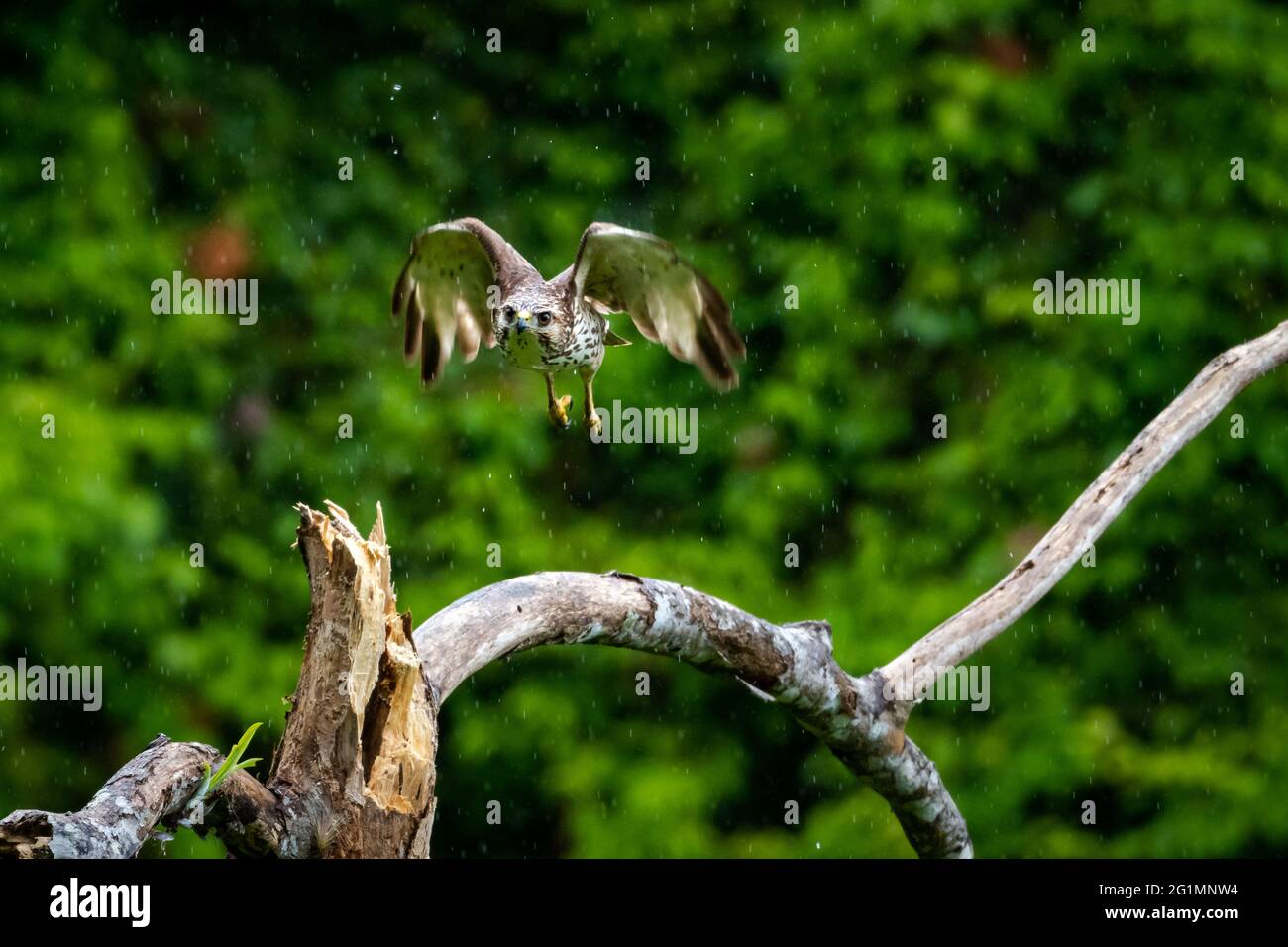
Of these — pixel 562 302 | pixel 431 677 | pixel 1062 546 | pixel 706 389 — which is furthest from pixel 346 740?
pixel 706 389

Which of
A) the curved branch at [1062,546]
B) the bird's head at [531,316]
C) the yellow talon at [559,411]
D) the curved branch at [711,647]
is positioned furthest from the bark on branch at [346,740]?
the yellow talon at [559,411]

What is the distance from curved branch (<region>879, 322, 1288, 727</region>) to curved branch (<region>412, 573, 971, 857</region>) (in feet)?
0.34

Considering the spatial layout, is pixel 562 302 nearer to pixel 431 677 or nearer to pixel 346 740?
pixel 431 677

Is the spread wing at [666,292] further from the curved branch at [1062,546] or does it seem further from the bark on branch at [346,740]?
the bark on branch at [346,740]

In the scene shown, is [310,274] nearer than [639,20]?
Yes

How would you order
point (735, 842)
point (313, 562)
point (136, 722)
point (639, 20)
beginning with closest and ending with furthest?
point (313, 562)
point (136, 722)
point (735, 842)
point (639, 20)

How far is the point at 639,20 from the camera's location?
6973 mm

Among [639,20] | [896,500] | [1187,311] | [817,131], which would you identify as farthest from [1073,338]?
[639,20]

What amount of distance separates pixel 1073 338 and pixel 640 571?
1.92 metres

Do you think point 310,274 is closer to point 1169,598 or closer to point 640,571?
point 640,571

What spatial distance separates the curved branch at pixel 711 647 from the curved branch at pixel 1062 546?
10cm

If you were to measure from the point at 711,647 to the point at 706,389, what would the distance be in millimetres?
3700

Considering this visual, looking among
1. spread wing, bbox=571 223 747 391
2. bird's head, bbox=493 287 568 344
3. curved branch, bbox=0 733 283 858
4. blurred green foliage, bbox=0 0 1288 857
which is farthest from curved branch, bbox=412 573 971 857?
blurred green foliage, bbox=0 0 1288 857

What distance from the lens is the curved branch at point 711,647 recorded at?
2.66m
